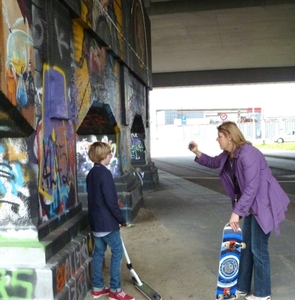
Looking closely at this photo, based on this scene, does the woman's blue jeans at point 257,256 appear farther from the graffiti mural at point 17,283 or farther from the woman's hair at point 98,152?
the graffiti mural at point 17,283

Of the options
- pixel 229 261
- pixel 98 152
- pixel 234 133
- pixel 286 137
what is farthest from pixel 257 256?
pixel 286 137

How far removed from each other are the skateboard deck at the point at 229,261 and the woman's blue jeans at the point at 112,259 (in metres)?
0.99

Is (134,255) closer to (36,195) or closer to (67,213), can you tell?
(67,213)

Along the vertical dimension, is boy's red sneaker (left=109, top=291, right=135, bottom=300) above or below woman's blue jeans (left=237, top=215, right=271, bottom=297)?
below

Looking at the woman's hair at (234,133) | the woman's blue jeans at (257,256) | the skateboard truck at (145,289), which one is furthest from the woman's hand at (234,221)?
the skateboard truck at (145,289)

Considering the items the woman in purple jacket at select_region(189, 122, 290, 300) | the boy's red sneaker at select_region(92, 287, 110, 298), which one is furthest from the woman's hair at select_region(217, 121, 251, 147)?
the boy's red sneaker at select_region(92, 287, 110, 298)

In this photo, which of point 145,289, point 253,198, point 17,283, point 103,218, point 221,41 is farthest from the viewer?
point 221,41

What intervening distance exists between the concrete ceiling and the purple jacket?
34.5 feet

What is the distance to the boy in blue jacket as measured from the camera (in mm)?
3865

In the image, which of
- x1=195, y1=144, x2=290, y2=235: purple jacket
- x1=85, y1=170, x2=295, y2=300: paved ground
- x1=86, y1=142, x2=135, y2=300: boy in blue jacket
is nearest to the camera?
x1=195, y1=144, x2=290, y2=235: purple jacket

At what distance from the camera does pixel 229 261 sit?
369 cm

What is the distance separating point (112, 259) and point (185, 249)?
191 cm

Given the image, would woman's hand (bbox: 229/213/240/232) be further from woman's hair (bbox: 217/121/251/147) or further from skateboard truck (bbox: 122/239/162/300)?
skateboard truck (bbox: 122/239/162/300)

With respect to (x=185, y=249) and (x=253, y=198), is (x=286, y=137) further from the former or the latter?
(x=253, y=198)
